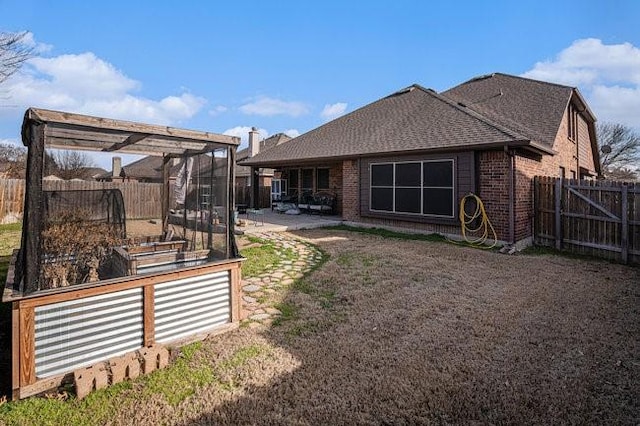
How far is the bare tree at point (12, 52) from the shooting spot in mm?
8258

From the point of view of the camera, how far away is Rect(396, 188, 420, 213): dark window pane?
9672mm

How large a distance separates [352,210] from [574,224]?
6.17m

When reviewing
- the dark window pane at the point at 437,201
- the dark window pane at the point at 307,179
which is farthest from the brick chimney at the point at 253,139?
the dark window pane at the point at 437,201

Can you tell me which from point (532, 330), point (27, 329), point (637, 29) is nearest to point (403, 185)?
point (532, 330)

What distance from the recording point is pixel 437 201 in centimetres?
920

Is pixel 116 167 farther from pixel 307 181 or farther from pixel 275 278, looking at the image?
pixel 275 278

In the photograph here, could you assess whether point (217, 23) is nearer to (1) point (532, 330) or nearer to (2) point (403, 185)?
(2) point (403, 185)

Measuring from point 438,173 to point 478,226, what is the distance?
1762 mm

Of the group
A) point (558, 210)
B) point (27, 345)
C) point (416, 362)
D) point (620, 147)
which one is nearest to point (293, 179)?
point (558, 210)

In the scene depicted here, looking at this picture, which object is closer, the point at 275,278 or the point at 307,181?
the point at 275,278

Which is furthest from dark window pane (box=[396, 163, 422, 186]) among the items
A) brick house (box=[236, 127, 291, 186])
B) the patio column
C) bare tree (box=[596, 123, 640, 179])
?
bare tree (box=[596, 123, 640, 179])

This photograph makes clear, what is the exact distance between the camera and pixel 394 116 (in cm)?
1285

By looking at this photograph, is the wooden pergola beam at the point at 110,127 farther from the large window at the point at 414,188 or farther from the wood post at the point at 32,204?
the large window at the point at 414,188

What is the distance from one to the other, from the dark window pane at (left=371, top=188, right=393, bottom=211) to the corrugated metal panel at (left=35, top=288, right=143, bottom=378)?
8.35 meters
